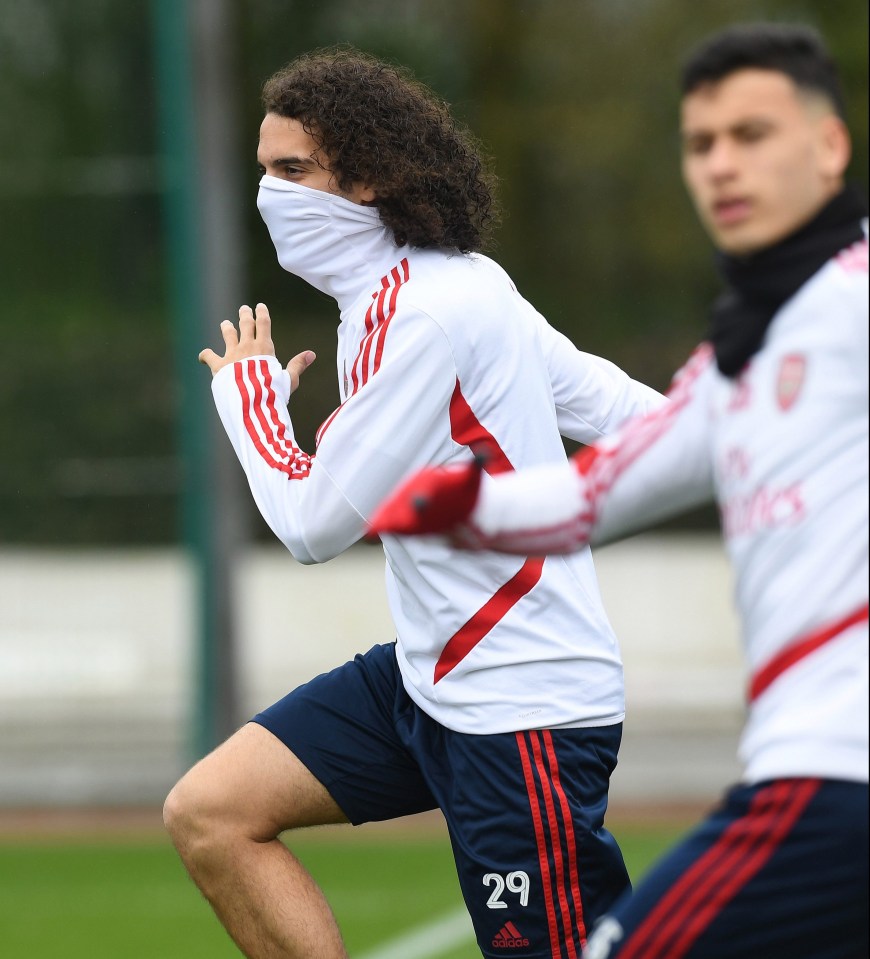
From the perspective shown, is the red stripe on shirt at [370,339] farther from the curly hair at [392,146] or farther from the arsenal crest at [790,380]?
the arsenal crest at [790,380]

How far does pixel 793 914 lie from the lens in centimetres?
287

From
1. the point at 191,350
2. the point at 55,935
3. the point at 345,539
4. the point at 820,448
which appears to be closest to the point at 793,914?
the point at 820,448

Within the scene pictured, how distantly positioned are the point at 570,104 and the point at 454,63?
2.71 feet

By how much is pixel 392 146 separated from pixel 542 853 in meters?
1.63

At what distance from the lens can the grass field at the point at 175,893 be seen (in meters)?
7.64

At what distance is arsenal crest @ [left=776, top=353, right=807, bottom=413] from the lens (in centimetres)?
288

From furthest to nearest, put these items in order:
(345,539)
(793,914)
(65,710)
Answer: (65,710) < (345,539) < (793,914)

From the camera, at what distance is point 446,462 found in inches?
153

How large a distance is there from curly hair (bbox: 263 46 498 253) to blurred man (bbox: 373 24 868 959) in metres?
1.22

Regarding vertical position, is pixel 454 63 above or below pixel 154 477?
above

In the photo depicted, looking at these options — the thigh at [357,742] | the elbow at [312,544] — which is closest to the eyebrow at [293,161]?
the elbow at [312,544]

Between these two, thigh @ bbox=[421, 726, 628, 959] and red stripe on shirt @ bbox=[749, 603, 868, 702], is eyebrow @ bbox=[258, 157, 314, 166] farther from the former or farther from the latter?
red stripe on shirt @ bbox=[749, 603, 868, 702]

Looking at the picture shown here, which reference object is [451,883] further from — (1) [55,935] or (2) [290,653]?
(2) [290,653]

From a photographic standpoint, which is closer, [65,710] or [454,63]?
[65,710]
